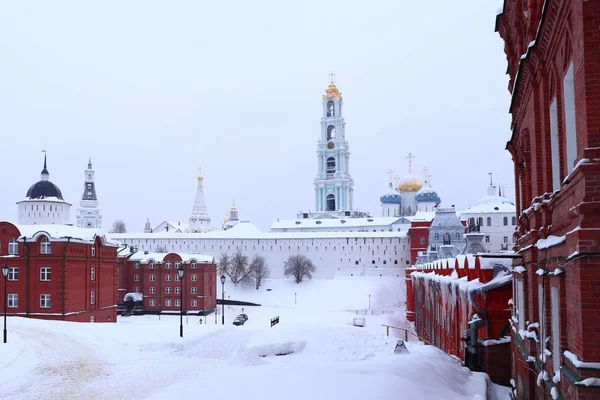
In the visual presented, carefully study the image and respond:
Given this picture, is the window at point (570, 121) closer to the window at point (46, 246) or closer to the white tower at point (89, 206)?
the window at point (46, 246)

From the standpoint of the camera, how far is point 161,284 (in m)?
58.7

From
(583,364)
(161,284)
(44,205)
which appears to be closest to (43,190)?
(44,205)

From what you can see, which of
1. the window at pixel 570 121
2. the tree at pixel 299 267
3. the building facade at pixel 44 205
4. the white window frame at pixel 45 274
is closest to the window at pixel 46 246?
the white window frame at pixel 45 274

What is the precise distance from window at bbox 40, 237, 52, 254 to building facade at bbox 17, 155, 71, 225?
99.4 feet

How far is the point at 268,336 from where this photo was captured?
23.2 m

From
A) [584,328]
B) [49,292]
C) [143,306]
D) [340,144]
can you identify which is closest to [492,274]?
[584,328]

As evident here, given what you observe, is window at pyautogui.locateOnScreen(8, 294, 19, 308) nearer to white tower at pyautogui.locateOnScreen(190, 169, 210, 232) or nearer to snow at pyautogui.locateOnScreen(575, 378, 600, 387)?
snow at pyautogui.locateOnScreen(575, 378, 600, 387)

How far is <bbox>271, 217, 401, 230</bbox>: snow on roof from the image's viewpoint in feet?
347

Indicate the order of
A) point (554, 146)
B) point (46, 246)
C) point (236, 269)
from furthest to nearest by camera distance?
point (236, 269) → point (46, 246) → point (554, 146)

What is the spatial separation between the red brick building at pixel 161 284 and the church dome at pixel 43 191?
13.4 m

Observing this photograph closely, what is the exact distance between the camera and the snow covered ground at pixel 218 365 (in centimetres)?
1024

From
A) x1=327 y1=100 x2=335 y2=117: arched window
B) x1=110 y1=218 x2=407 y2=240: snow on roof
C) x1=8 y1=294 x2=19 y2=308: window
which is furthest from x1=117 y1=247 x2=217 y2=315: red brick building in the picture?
x1=327 y1=100 x2=335 y2=117: arched window

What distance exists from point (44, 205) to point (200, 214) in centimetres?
7531

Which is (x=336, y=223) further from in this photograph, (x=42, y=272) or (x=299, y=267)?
(x=42, y=272)
